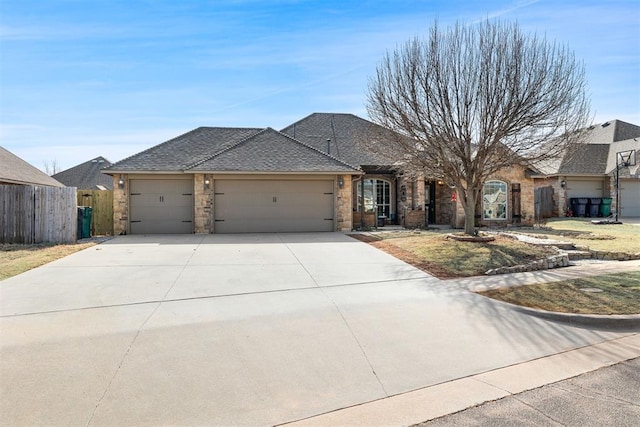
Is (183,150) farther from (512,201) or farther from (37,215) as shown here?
(512,201)

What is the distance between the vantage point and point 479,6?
35.3ft

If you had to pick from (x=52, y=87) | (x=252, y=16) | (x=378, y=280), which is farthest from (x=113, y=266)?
(x=52, y=87)

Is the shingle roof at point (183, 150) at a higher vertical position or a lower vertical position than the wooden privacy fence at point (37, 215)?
higher

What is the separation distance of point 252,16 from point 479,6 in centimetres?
640

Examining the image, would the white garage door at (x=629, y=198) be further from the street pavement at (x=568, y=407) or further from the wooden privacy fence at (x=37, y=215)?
the wooden privacy fence at (x=37, y=215)

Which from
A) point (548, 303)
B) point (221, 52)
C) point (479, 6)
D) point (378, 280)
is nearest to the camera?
point (548, 303)

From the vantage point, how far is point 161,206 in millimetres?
15586

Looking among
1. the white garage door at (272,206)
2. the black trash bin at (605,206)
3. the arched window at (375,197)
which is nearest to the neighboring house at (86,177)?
the white garage door at (272,206)

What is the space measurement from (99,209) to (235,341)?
13840 mm

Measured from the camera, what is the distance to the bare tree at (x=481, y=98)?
10758 millimetres

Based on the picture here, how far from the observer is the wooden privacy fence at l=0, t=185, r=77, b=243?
12438mm

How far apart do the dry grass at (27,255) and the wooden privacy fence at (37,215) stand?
2.35ft

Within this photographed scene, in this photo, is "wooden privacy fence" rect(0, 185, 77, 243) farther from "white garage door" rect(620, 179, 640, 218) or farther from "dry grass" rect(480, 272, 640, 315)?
"white garage door" rect(620, 179, 640, 218)

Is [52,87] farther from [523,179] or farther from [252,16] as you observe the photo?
[523,179]
